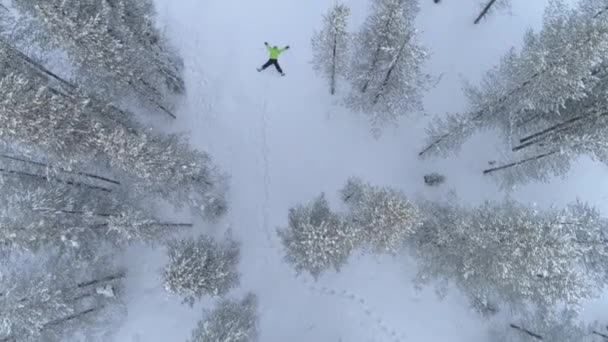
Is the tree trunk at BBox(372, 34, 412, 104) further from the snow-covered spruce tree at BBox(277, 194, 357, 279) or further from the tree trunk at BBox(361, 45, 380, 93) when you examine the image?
the snow-covered spruce tree at BBox(277, 194, 357, 279)

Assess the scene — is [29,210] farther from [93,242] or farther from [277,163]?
[277,163]

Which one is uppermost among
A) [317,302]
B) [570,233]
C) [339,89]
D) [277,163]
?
[339,89]

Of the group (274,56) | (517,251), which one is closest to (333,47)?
(274,56)

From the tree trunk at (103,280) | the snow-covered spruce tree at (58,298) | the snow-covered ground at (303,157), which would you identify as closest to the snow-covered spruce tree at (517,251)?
the snow-covered ground at (303,157)

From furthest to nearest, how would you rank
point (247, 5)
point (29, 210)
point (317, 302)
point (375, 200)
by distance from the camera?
point (247, 5)
point (317, 302)
point (375, 200)
point (29, 210)

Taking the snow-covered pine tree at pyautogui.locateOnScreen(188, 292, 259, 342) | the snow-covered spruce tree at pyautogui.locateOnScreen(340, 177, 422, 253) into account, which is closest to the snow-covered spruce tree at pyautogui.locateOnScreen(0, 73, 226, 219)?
the snow-covered pine tree at pyautogui.locateOnScreen(188, 292, 259, 342)

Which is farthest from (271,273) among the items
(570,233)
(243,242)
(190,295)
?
(570,233)
